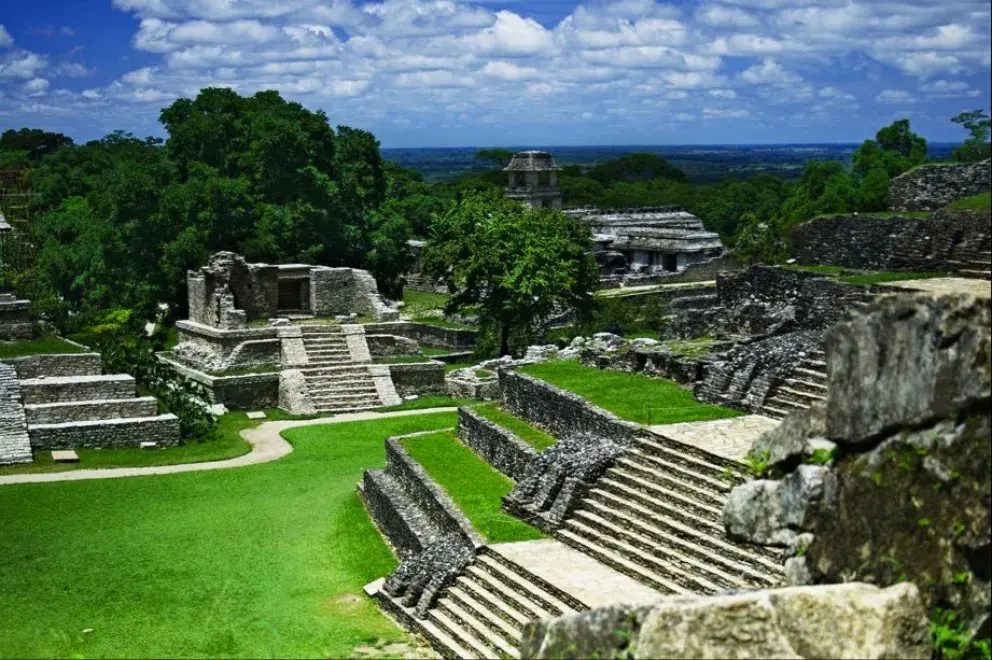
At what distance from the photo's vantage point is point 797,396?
61.6 feet

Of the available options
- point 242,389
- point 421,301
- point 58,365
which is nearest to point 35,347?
point 58,365

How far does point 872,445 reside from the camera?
1038cm

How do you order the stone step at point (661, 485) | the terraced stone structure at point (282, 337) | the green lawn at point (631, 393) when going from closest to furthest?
the stone step at point (661, 485) < the green lawn at point (631, 393) < the terraced stone structure at point (282, 337)

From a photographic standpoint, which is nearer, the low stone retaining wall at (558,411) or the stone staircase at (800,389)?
the stone staircase at (800,389)

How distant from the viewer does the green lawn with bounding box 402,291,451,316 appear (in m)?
40.9

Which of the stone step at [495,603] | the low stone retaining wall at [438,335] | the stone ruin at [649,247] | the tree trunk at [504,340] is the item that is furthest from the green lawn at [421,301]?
the stone step at [495,603]

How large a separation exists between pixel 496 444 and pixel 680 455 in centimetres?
472

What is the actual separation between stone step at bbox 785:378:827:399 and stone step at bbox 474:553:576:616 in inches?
209

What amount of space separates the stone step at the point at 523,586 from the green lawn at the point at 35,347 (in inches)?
634

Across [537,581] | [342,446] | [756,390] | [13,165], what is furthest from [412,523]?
[13,165]

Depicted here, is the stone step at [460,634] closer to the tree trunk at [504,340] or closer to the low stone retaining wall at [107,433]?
the low stone retaining wall at [107,433]

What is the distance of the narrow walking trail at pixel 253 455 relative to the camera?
77.8 feet

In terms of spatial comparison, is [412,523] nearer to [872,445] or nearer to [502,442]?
[502,442]

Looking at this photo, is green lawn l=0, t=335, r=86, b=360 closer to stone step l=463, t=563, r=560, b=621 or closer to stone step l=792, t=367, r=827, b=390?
stone step l=463, t=563, r=560, b=621
